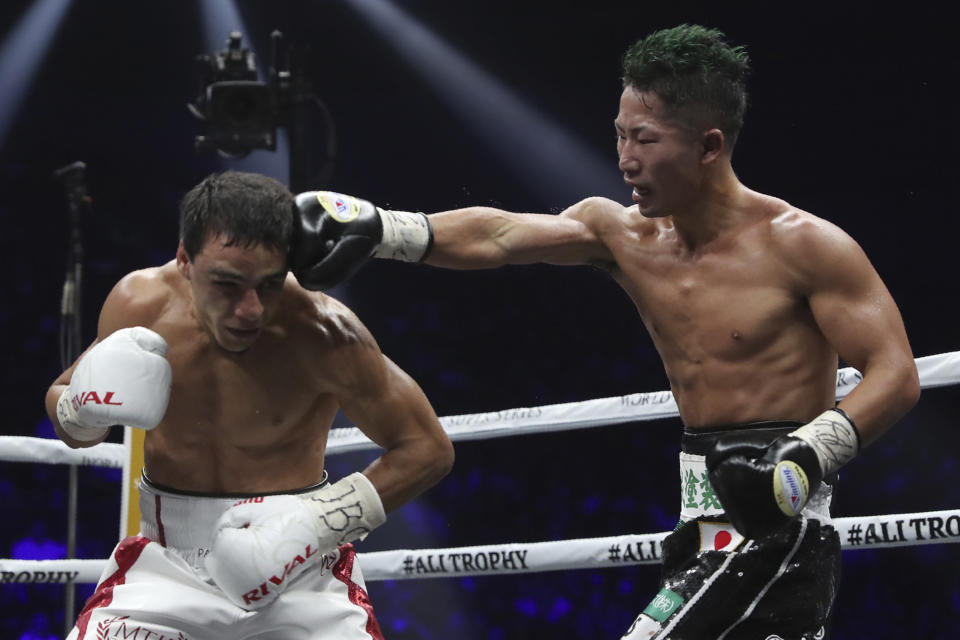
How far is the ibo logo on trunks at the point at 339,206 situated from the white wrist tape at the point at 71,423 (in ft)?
1.58

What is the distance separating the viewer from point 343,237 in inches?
64.8

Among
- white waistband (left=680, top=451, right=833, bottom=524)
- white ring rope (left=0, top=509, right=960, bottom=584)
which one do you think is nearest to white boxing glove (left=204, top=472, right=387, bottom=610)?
white waistband (left=680, top=451, right=833, bottom=524)

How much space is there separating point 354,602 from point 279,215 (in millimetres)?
632

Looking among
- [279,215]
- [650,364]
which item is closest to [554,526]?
[650,364]

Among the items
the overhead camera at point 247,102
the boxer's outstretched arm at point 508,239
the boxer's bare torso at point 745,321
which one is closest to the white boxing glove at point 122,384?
the boxer's outstretched arm at point 508,239

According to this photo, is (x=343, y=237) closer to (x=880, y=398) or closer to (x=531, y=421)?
(x=880, y=398)

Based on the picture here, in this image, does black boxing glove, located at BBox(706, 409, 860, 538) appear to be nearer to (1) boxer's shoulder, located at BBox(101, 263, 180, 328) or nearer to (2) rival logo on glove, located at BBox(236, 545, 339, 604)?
(2) rival logo on glove, located at BBox(236, 545, 339, 604)

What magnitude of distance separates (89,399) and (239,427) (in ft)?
0.89

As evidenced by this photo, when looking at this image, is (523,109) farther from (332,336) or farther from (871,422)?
(871,422)

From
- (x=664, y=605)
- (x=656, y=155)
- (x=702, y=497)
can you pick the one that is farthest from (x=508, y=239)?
(x=664, y=605)

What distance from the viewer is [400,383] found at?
1903mm

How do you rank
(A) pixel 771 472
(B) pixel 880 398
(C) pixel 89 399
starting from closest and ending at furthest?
(A) pixel 771 472 → (B) pixel 880 398 → (C) pixel 89 399

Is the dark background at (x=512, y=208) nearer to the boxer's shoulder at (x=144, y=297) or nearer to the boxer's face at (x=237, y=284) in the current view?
the boxer's shoulder at (x=144, y=297)

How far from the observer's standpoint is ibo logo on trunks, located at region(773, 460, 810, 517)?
4.63 feet
